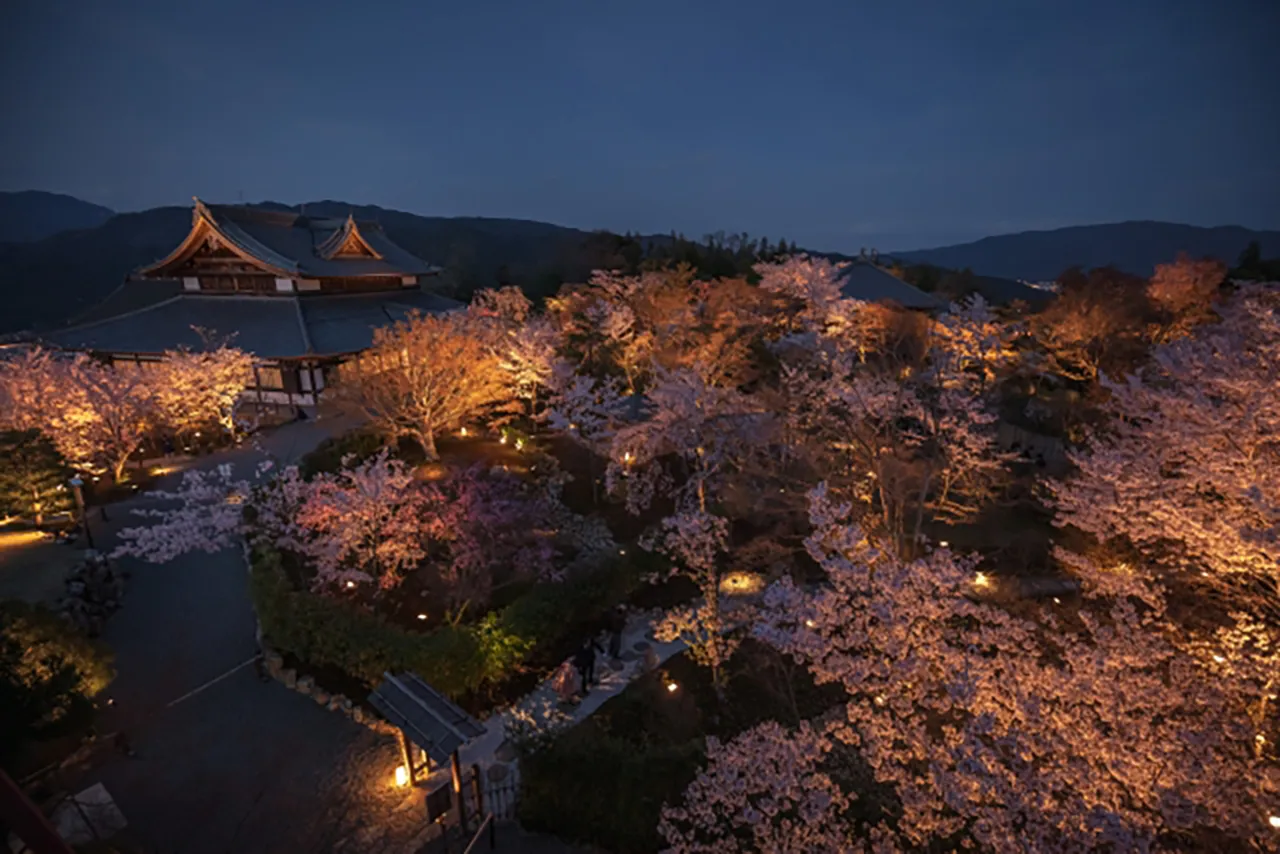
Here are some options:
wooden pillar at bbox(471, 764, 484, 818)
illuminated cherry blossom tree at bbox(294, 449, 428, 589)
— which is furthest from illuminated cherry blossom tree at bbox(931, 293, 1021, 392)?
wooden pillar at bbox(471, 764, 484, 818)

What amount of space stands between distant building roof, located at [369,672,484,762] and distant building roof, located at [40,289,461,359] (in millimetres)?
19667

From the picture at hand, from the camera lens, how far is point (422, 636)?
10.7 metres

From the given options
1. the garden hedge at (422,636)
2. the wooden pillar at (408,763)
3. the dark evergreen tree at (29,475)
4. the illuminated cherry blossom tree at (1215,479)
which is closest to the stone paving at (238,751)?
the wooden pillar at (408,763)

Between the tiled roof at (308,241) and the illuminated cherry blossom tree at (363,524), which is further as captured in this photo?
the tiled roof at (308,241)

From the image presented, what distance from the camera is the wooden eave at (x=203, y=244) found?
87.2 ft

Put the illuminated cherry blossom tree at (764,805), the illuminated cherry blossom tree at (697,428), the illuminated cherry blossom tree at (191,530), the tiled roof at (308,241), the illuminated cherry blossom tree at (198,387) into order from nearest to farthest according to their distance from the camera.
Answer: the illuminated cherry blossom tree at (764,805) < the illuminated cherry blossom tree at (191,530) < the illuminated cherry blossom tree at (697,428) < the illuminated cherry blossom tree at (198,387) < the tiled roof at (308,241)

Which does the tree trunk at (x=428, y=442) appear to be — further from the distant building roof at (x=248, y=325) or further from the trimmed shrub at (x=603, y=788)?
the trimmed shrub at (x=603, y=788)

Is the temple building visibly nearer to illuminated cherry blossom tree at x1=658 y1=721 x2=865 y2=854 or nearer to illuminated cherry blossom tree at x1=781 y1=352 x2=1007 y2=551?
illuminated cherry blossom tree at x1=781 y1=352 x2=1007 y2=551

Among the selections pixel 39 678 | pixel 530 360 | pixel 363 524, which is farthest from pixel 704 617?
pixel 530 360

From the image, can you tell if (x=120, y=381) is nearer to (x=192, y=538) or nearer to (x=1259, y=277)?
(x=192, y=538)

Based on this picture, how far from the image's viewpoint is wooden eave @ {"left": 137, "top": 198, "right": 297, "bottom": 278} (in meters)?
26.6

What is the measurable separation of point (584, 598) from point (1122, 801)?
8.99 meters

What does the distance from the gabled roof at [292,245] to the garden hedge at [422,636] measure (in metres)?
19.9

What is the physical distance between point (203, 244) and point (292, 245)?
11.8 feet
